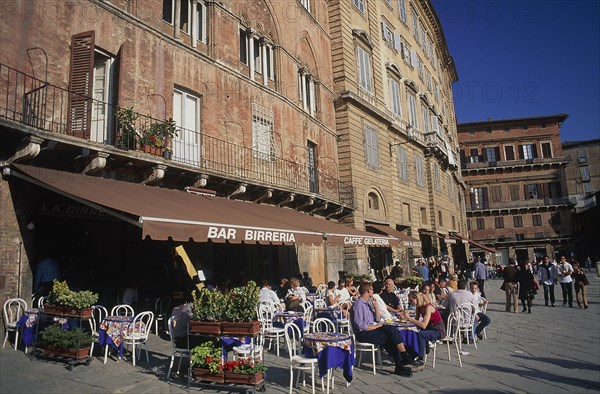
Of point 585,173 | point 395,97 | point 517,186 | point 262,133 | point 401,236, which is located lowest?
point 401,236

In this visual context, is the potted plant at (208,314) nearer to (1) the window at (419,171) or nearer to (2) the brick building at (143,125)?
(2) the brick building at (143,125)

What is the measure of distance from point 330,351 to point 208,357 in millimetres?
1596

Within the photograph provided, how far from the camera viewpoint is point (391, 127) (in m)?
24.7

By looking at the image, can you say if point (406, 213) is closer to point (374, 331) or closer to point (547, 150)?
point (374, 331)

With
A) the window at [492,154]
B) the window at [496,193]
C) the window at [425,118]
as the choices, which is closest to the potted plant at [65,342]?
the window at [425,118]

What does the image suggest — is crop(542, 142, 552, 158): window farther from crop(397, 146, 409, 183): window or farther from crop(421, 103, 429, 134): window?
crop(397, 146, 409, 183): window

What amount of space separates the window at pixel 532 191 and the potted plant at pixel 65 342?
178 ft

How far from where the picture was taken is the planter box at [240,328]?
5.50 m

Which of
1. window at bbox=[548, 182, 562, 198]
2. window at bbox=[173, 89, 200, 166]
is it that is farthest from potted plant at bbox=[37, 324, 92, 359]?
window at bbox=[548, 182, 562, 198]

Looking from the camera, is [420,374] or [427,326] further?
[427,326]

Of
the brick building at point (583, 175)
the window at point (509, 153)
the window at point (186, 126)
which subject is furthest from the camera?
the brick building at point (583, 175)

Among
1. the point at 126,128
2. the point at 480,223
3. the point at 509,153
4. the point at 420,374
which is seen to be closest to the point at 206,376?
the point at 420,374

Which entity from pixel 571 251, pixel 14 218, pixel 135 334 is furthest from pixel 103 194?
pixel 571 251

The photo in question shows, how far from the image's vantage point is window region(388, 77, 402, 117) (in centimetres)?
2572
